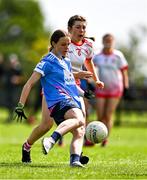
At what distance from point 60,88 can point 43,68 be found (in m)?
0.34

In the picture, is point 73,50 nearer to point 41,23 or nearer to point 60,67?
point 60,67

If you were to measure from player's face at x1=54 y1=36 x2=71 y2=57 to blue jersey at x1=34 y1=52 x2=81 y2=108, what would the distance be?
81 millimetres

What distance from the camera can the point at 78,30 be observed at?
11.9m

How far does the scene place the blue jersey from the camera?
10797 millimetres

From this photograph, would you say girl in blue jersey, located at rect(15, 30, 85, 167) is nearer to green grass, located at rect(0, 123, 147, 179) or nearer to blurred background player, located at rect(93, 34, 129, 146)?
green grass, located at rect(0, 123, 147, 179)

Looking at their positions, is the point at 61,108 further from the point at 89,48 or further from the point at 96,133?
the point at 89,48

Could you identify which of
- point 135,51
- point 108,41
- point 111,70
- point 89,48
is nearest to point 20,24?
point 135,51

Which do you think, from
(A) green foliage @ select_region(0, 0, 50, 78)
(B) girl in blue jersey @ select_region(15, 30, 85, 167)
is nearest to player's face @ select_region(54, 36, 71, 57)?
(B) girl in blue jersey @ select_region(15, 30, 85, 167)

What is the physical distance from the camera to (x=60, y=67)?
10.9 m

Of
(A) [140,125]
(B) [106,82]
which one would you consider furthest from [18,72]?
(B) [106,82]

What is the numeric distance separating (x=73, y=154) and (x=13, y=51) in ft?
304

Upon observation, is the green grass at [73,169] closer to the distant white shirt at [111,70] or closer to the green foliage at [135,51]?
the distant white shirt at [111,70]

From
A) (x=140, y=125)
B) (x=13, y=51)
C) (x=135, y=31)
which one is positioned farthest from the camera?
(x=13, y=51)

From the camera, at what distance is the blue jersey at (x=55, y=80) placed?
1080 cm
